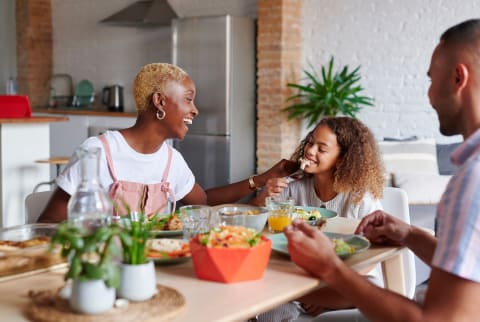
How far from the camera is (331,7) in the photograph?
19.8ft

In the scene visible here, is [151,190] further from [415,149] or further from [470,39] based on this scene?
[415,149]

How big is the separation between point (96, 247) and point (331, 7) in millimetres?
5098

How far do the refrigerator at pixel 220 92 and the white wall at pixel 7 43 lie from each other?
119 inches

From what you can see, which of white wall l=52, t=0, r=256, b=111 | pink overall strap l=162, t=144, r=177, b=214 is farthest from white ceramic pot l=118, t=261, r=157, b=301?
white wall l=52, t=0, r=256, b=111

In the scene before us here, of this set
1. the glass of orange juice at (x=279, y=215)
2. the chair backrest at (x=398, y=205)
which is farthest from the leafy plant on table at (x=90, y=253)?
the chair backrest at (x=398, y=205)

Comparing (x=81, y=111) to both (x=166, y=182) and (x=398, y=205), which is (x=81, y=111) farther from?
(x=398, y=205)

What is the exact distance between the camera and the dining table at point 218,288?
1367 mm

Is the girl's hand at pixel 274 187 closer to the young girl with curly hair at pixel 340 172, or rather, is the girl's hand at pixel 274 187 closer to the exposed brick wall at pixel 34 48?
the young girl with curly hair at pixel 340 172

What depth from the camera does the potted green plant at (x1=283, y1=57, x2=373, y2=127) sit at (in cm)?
568

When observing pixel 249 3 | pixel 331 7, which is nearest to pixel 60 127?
pixel 249 3

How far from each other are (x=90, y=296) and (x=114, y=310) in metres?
0.06

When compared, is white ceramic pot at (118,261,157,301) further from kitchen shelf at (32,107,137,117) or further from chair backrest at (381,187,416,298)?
kitchen shelf at (32,107,137,117)

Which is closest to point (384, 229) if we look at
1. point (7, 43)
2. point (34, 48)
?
point (34, 48)

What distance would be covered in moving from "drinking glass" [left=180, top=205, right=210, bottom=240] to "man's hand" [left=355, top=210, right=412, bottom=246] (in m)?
0.47
